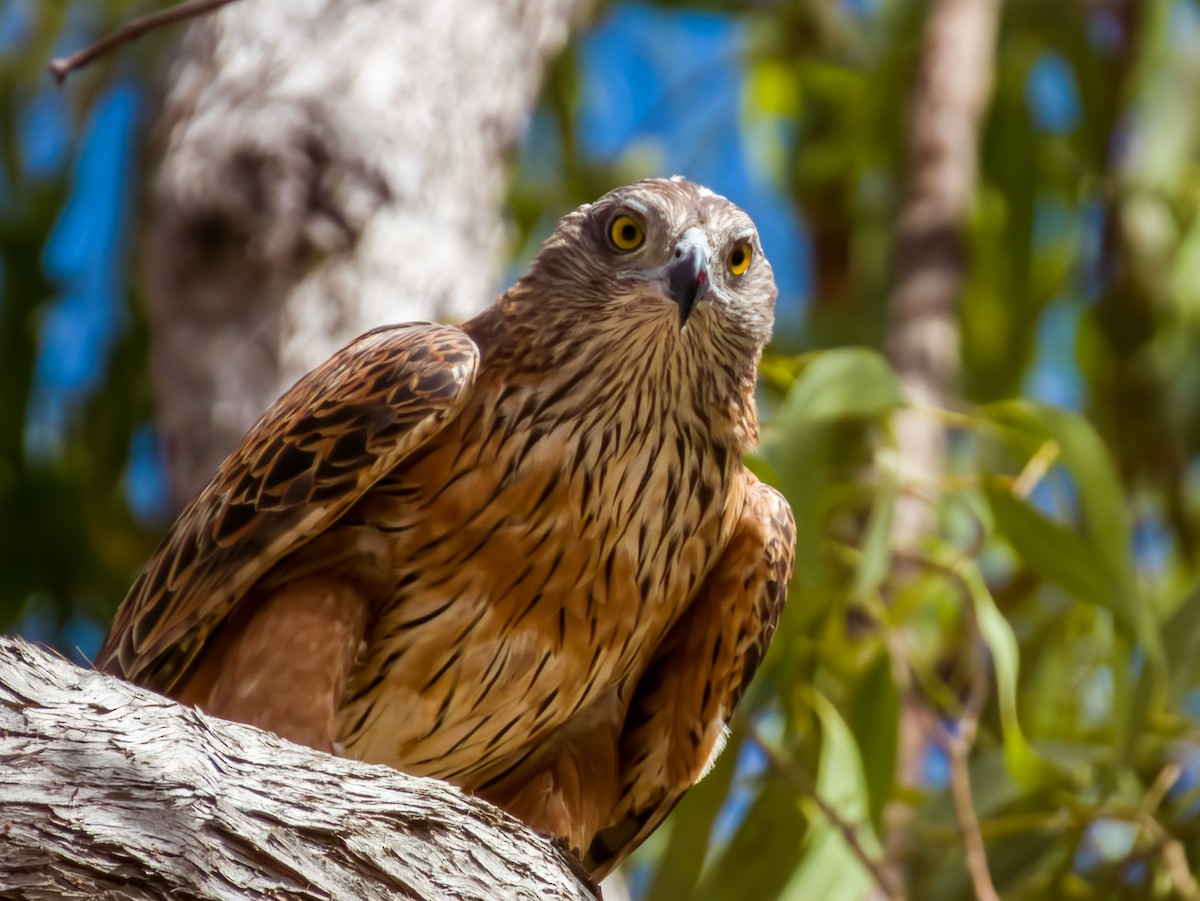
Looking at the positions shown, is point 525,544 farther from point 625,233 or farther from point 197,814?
point 197,814

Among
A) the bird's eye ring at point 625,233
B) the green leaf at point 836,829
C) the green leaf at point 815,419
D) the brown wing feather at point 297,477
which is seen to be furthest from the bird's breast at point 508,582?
the green leaf at point 836,829

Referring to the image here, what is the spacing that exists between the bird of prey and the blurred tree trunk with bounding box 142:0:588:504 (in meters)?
1.05

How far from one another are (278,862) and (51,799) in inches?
12.9

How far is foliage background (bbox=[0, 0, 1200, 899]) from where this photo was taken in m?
4.73

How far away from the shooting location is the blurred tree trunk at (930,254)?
19.6 ft

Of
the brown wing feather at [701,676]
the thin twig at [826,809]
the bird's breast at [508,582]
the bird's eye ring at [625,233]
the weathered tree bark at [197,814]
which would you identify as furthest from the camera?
the thin twig at [826,809]

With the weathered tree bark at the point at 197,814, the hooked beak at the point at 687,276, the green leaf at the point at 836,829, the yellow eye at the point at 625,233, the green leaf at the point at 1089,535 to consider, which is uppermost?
the yellow eye at the point at 625,233

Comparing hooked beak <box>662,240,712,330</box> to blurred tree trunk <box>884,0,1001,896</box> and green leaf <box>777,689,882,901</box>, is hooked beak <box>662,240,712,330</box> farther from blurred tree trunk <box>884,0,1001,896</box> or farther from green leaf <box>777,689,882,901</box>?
blurred tree trunk <box>884,0,1001,896</box>

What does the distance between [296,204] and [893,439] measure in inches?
74.4

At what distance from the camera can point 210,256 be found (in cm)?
495

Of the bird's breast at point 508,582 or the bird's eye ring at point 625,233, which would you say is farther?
the bird's eye ring at point 625,233

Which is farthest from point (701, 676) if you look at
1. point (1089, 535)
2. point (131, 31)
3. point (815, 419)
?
point (131, 31)

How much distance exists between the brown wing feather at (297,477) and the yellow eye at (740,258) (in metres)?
0.61

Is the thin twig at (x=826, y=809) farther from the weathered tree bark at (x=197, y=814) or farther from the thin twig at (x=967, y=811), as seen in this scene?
the weathered tree bark at (x=197, y=814)
